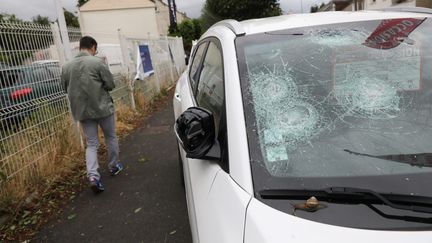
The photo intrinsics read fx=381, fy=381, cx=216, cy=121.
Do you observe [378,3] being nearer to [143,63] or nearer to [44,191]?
[143,63]

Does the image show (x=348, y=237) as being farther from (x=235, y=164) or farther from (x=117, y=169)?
(x=117, y=169)

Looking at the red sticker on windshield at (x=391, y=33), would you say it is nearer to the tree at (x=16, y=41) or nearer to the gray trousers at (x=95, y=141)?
the gray trousers at (x=95, y=141)

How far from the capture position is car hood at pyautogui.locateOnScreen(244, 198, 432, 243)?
1.27 metres

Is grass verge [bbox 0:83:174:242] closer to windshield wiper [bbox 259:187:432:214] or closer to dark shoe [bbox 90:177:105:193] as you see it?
dark shoe [bbox 90:177:105:193]

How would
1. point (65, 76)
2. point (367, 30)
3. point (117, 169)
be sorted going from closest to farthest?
point (367, 30), point (65, 76), point (117, 169)

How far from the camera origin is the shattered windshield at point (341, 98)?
1685 mm

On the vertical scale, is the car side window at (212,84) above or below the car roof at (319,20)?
below

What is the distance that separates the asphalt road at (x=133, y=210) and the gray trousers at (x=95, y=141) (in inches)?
11.4

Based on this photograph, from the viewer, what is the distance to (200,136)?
1.93 meters

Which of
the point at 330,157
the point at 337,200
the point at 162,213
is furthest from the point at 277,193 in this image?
the point at 162,213

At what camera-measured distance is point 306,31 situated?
7.60 feet

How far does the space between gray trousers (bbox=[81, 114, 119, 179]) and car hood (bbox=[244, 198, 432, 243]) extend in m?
3.61

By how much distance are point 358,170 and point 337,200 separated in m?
0.21

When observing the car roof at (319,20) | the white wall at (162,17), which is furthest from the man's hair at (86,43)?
the white wall at (162,17)
